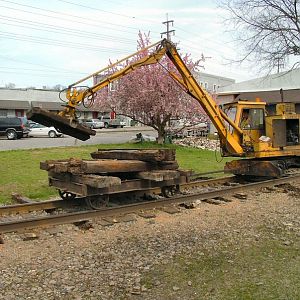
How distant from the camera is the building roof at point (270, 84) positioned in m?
38.7

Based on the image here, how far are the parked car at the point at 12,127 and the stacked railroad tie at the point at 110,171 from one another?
29664 mm

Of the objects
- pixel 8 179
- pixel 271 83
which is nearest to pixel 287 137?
pixel 8 179

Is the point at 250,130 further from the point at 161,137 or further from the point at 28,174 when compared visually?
the point at 161,137

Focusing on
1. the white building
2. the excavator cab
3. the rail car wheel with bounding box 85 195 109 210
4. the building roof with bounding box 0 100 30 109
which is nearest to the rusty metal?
the rail car wheel with bounding box 85 195 109 210

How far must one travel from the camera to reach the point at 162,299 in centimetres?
478

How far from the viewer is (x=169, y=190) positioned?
10414 mm

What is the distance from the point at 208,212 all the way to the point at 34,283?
4739 mm

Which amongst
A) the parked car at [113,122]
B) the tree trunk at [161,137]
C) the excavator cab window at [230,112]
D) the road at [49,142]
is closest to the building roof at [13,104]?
the parked car at [113,122]

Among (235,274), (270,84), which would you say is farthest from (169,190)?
(270,84)

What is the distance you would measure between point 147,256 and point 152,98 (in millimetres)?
21859

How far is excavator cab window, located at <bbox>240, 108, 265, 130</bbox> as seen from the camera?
13881mm

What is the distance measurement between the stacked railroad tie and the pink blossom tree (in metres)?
17.5

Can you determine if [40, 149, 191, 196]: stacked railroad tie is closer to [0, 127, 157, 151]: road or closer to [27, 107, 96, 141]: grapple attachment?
[27, 107, 96, 141]: grapple attachment

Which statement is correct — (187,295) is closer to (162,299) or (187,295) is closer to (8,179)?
(162,299)
